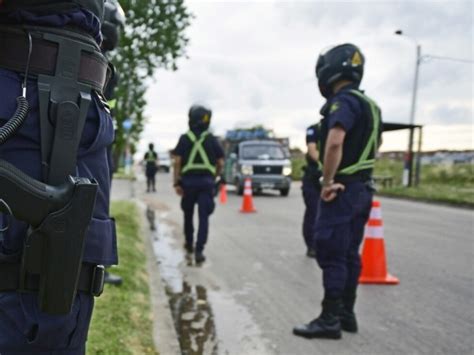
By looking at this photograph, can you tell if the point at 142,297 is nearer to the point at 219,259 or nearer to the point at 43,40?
the point at 219,259

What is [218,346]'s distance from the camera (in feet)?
12.3

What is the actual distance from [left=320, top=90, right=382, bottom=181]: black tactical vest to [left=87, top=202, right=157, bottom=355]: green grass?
1729 mm

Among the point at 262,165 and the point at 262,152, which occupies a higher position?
the point at 262,152

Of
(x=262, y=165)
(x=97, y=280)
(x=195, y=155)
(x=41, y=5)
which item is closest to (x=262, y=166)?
(x=262, y=165)

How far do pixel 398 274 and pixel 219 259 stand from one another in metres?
2.15

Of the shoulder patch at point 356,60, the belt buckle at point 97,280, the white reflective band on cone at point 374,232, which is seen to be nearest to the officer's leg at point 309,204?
the white reflective band on cone at point 374,232

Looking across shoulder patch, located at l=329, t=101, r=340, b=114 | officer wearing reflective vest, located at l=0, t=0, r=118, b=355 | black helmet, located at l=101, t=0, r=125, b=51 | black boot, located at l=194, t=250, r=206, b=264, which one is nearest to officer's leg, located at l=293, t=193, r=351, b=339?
shoulder patch, located at l=329, t=101, r=340, b=114

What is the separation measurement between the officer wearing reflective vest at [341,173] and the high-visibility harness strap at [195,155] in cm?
278

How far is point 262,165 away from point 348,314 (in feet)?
47.7

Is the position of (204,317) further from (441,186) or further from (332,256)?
(441,186)

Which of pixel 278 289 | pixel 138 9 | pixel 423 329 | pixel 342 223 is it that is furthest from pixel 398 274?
pixel 138 9

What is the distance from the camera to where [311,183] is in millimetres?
6922

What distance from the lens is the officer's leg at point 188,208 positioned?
268 inches

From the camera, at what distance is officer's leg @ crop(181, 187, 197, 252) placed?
682cm
